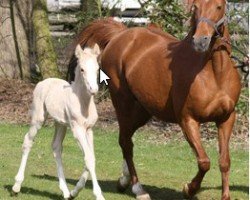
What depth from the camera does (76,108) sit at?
7.12 m

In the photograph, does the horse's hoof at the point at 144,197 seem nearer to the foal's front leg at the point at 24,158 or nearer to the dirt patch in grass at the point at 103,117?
the foal's front leg at the point at 24,158

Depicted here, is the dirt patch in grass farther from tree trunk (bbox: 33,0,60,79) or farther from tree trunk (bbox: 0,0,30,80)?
tree trunk (bbox: 33,0,60,79)

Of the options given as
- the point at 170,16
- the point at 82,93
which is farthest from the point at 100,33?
the point at 170,16

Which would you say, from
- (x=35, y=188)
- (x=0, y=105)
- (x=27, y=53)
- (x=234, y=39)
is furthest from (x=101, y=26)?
(x=27, y=53)

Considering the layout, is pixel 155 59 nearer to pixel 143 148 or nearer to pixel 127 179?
pixel 127 179

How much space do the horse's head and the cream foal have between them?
0.97m

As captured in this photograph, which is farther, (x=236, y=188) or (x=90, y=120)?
(x=236, y=188)

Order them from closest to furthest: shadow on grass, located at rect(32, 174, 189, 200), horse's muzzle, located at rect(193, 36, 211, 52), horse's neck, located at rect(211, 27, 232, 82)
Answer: horse's muzzle, located at rect(193, 36, 211, 52)
horse's neck, located at rect(211, 27, 232, 82)
shadow on grass, located at rect(32, 174, 189, 200)

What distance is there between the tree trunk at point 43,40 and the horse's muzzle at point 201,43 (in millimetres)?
10035

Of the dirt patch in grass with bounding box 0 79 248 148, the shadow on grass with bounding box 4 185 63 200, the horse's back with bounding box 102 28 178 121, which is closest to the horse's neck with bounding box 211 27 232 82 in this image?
the horse's back with bounding box 102 28 178 121

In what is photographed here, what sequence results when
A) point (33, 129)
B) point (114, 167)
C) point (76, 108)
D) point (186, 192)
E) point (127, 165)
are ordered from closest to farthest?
point (76, 108) → point (186, 192) → point (33, 129) → point (127, 165) → point (114, 167)

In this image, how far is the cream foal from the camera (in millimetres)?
6875

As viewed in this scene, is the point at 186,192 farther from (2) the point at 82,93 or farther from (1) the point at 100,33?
(1) the point at 100,33

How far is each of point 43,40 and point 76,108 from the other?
985 centimetres
